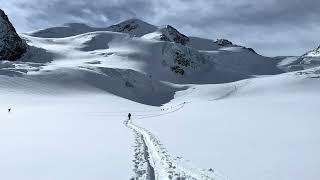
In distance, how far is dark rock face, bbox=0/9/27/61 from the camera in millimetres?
167562

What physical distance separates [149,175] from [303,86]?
103326 millimetres

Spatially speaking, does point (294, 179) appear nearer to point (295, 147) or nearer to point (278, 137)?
point (295, 147)

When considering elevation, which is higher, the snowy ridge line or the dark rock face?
the dark rock face

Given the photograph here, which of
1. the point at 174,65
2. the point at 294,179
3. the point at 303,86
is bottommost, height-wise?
the point at 294,179

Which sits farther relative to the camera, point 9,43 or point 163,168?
point 9,43

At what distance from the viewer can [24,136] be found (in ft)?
76.2

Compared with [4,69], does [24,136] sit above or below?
below

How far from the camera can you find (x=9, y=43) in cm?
17000

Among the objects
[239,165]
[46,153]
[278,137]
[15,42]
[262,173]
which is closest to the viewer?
Result: [262,173]

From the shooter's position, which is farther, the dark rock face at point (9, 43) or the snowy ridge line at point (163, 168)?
the dark rock face at point (9, 43)

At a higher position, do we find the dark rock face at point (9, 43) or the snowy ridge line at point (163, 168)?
the dark rock face at point (9, 43)

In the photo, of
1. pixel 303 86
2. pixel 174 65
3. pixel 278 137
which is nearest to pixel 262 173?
pixel 278 137

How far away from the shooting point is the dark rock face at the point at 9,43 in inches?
6597

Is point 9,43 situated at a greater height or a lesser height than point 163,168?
greater
